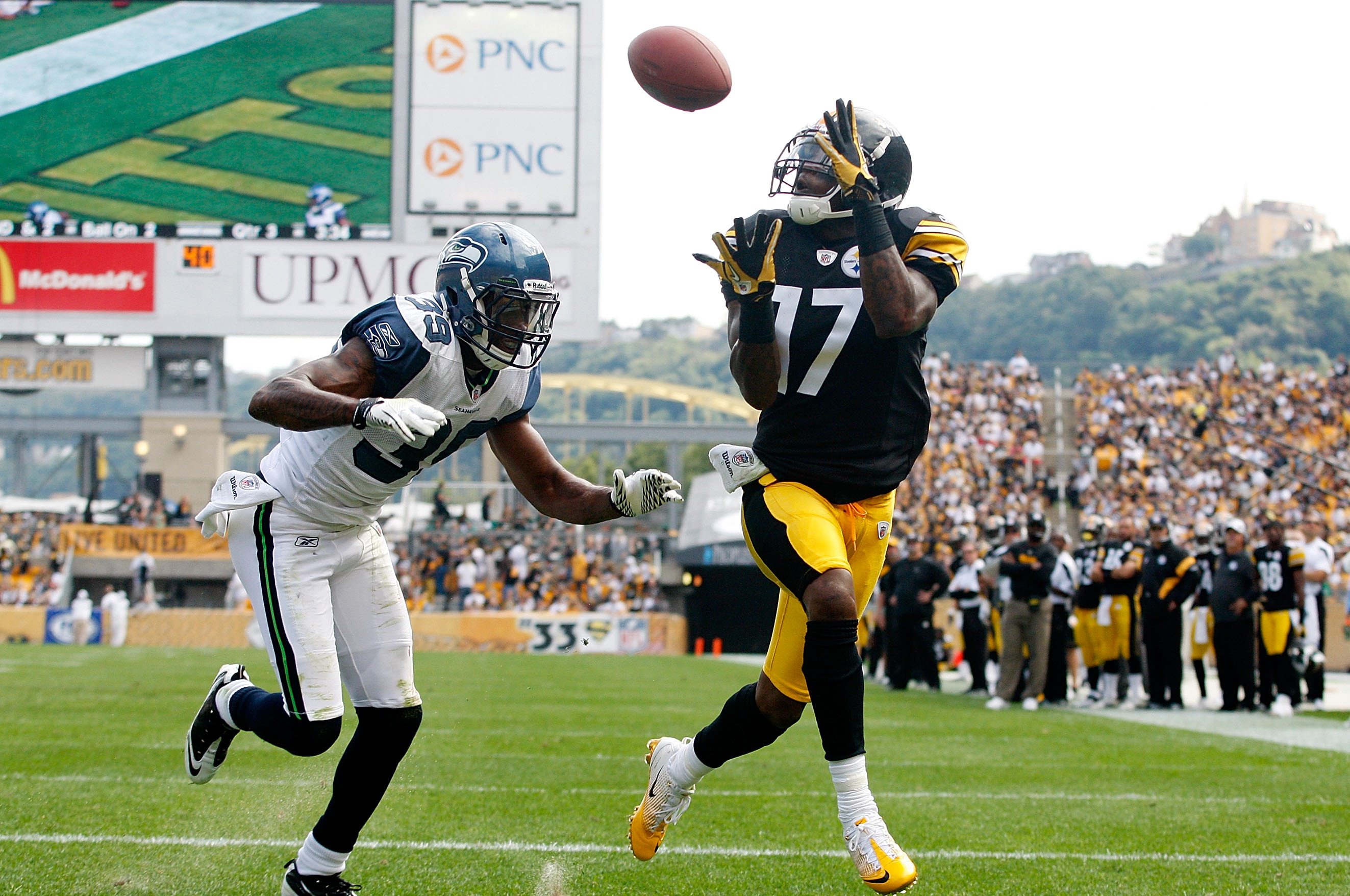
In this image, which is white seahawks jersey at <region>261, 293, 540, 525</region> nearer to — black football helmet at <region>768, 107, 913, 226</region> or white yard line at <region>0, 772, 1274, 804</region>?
black football helmet at <region>768, 107, 913, 226</region>

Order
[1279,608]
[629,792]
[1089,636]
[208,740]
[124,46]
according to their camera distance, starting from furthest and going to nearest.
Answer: [124,46]
[1089,636]
[1279,608]
[629,792]
[208,740]

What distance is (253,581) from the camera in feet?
12.6

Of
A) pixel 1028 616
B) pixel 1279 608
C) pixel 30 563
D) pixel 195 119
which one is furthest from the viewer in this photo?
pixel 30 563

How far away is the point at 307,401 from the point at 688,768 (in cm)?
165

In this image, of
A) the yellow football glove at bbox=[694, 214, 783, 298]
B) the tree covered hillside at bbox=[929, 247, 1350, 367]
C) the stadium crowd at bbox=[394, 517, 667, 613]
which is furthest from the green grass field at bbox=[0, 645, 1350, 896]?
the tree covered hillside at bbox=[929, 247, 1350, 367]

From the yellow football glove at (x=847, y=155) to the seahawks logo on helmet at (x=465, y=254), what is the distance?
3.24 feet

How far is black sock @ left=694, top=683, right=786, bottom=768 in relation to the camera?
13.3 feet

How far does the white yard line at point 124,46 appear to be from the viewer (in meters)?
24.8

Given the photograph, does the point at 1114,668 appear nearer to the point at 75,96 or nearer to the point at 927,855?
the point at 927,855

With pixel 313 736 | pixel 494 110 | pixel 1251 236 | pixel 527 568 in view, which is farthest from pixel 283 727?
pixel 1251 236

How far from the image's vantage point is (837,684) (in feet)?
12.0

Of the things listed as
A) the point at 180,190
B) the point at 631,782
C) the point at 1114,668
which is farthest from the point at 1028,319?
the point at 631,782

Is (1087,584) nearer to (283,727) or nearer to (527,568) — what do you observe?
(283,727)

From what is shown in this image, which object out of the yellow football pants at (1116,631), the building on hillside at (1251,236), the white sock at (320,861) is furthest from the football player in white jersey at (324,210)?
the building on hillside at (1251,236)
